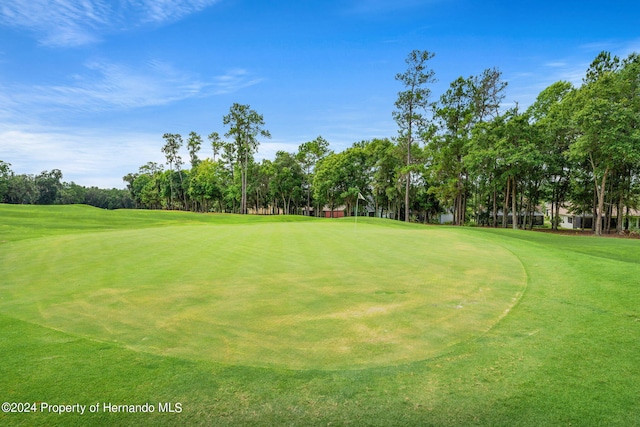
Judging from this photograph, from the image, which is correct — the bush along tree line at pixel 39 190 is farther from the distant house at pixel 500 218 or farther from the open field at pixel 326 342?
the distant house at pixel 500 218

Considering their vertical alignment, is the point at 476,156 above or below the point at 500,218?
above

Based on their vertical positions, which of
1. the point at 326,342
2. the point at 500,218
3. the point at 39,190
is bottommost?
the point at 326,342

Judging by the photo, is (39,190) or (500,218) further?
(39,190)

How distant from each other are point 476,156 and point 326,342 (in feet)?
118

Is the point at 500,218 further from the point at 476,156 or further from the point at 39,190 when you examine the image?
the point at 39,190

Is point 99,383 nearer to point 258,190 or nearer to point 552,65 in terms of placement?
point 552,65

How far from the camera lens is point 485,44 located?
85.9 ft

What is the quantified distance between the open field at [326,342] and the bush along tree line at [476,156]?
27.0 m

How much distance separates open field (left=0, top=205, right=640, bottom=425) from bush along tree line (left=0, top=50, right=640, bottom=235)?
1063 inches

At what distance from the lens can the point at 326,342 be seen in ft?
14.9

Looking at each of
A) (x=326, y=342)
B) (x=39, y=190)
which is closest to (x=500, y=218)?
(x=326, y=342)

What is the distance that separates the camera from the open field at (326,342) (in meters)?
3.15

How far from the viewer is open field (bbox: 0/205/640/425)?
3.15 metres

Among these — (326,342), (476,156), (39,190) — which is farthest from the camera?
(39,190)
